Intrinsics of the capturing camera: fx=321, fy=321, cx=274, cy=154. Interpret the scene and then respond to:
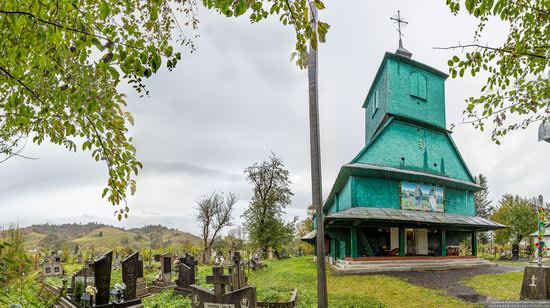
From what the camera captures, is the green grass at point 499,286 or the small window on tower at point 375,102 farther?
the small window on tower at point 375,102

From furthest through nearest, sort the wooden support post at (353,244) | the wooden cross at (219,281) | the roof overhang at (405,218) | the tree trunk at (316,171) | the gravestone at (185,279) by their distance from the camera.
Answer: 1. the wooden support post at (353,244)
2. the roof overhang at (405,218)
3. the gravestone at (185,279)
4. the tree trunk at (316,171)
5. the wooden cross at (219,281)

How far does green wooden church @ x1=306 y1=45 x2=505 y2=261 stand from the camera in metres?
17.9

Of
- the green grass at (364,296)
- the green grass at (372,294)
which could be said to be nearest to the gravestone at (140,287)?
the green grass at (364,296)

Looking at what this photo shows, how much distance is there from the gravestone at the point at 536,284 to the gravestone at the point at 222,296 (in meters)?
7.45

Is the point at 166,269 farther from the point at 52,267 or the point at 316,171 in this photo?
the point at 316,171

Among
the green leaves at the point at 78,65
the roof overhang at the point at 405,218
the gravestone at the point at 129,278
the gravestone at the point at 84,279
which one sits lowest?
the gravestone at the point at 84,279

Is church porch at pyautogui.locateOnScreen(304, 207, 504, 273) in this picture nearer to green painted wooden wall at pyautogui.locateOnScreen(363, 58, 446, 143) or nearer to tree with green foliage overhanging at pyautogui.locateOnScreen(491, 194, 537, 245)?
green painted wooden wall at pyautogui.locateOnScreen(363, 58, 446, 143)

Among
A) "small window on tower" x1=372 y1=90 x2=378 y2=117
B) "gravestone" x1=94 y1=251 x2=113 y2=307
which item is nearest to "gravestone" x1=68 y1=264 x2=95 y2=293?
"gravestone" x1=94 y1=251 x2=113 y2=307

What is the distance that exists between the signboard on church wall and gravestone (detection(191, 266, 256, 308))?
15.0 metres

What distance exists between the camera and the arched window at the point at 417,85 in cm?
2100

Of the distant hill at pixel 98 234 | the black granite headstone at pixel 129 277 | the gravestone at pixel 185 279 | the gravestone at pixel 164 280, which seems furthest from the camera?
the distant hill at pixel 98 234

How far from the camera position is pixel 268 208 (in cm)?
3141

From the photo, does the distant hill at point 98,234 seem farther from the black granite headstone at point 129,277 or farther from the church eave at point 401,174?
the black granite headstone at point 129,277

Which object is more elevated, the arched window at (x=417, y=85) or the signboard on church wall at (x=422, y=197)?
the arched window at (x=417, y=85)
